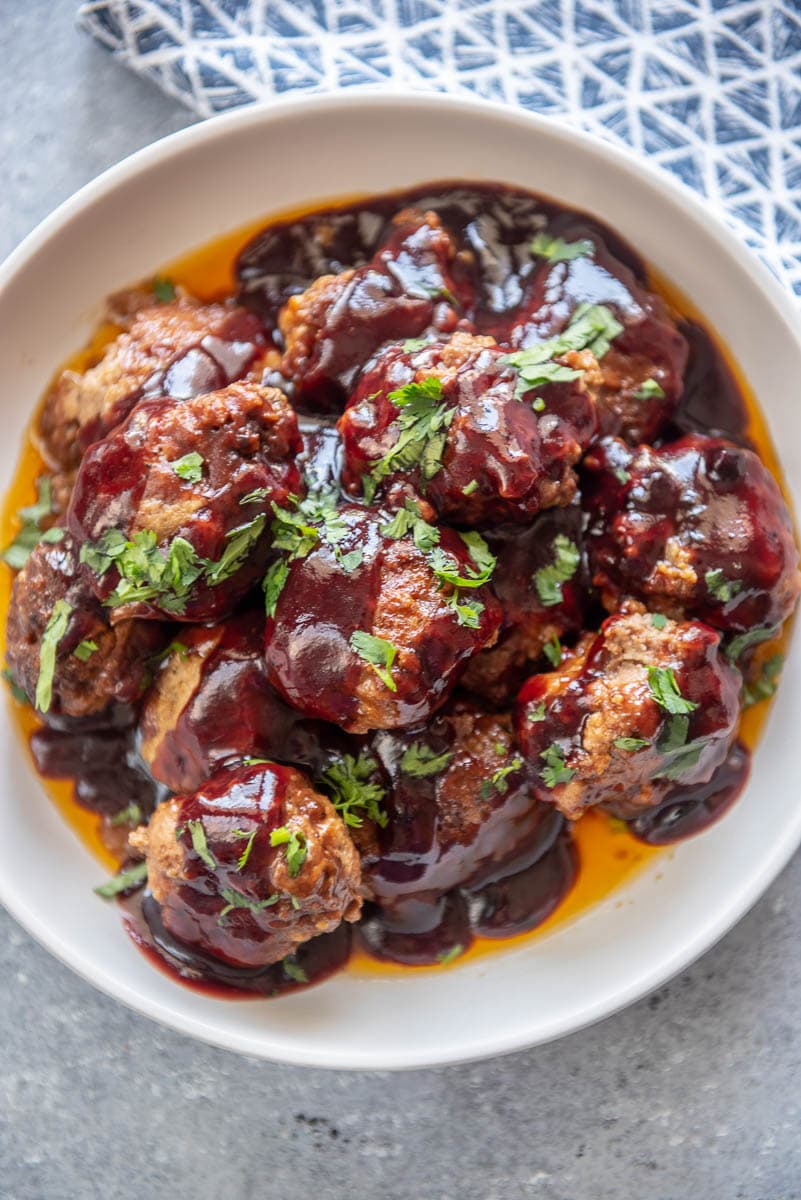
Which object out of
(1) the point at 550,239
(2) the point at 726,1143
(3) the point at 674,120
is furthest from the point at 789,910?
(3) the point at 674,120

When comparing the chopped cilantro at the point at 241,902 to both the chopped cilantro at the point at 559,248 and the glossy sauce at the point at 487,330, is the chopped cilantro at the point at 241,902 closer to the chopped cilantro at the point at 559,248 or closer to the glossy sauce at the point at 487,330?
the glossy sauce at the point at 487,330

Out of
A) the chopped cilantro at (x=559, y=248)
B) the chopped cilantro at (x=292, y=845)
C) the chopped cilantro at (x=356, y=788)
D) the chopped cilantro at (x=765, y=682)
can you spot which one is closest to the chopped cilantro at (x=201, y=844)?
the chopped cilantro at (x=292, y=845)

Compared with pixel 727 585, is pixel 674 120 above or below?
above

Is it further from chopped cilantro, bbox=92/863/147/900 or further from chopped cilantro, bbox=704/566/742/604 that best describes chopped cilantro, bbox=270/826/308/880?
chopped cilantro, bbox=704/566/742/604

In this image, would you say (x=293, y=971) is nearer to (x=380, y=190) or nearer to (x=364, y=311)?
(x=364, y=311)

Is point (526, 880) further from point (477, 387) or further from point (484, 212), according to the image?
point (484, 212)

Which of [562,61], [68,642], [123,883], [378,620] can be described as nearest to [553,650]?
[378,620]

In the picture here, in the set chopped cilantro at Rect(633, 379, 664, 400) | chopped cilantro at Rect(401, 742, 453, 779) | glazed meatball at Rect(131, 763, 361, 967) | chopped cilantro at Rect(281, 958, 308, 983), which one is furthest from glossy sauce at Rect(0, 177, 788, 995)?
chopped cilantro at Rect(401, 742, 453, 779)
